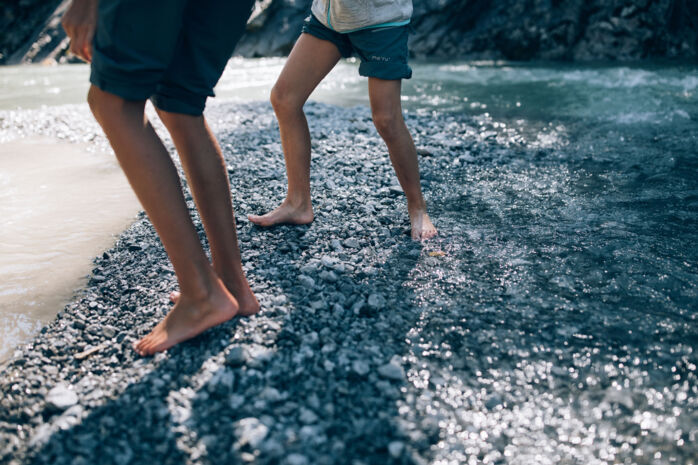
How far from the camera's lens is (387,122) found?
2854 mm

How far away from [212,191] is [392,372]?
3.30ft

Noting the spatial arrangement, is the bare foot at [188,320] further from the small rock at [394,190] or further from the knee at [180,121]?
the small rock at [394,190]

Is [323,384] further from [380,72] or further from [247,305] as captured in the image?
[380,72]

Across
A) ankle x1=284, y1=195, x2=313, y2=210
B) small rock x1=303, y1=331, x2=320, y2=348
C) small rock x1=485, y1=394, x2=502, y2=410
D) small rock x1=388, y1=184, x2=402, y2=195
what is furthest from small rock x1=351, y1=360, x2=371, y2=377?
small rock x1=388, y1=184, x2=402, y2=195

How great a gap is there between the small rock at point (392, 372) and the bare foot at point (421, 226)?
122 centimetres

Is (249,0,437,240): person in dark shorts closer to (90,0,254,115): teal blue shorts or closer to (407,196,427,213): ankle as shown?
(407,196,427,213): ankle

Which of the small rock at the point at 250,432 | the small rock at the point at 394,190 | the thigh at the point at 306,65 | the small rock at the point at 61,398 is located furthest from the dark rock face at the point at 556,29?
the small rock at the point at 61,398

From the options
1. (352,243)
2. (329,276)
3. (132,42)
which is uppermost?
(132,42)

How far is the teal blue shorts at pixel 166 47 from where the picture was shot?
5.35 ft

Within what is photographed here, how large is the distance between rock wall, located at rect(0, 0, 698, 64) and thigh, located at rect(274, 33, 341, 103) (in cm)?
1485

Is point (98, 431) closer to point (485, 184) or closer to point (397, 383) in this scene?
point (397, 383)

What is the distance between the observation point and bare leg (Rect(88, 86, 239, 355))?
1771mm

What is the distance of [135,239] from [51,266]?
494mm

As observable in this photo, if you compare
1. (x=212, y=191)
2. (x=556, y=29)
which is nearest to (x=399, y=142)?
(x=212, y=191)
